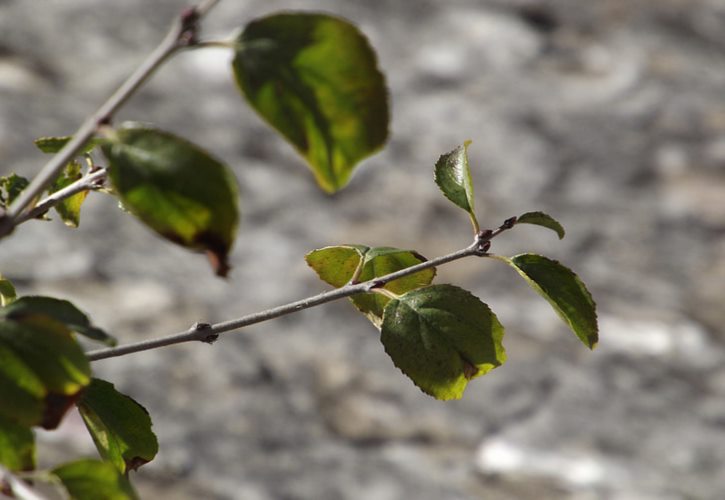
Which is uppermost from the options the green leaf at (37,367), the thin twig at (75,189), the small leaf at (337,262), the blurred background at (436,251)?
the blurred background at (436,251)

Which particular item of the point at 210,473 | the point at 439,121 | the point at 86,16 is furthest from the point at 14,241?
the point at 439,121

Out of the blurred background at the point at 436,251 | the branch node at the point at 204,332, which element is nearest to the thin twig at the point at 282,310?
the branch node at the point at 204,332

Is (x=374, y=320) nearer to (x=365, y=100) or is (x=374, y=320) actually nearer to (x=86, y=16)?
(x=365, y=100)

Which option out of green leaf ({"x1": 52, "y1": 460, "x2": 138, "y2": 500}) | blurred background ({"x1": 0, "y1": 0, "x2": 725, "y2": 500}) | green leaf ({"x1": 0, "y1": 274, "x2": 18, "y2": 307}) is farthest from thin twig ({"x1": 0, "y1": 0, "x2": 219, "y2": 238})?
blurred background ({"x1": 0, "y1": 0, "x2": 725, "y2": 500})

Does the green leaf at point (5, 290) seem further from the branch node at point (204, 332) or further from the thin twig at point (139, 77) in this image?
the thin twig at point (139, 77)

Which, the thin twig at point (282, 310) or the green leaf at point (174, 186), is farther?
the thin twig at point (282, 310)

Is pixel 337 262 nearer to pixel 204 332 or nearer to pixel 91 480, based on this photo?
pixel 204 332

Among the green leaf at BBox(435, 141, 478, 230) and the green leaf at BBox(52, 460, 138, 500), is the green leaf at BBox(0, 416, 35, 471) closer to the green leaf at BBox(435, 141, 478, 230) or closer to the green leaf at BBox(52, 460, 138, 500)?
the green leaf at BBox(52, 460, 138, 500)

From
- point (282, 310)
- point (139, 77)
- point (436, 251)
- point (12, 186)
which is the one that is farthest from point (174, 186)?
point (436, 251)
